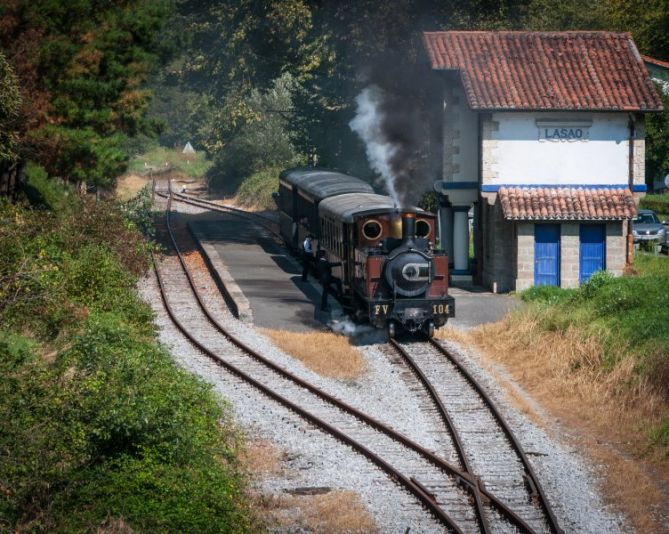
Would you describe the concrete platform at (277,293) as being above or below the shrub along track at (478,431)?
above

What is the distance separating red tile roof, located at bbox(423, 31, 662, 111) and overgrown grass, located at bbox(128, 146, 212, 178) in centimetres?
4884

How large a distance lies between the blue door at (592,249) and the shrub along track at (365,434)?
34.9 ft

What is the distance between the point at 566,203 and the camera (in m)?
29.5

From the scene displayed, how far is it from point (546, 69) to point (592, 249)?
5427 mm

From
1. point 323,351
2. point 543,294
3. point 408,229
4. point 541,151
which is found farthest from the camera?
point 541,151

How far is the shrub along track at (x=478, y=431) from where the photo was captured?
1313cm

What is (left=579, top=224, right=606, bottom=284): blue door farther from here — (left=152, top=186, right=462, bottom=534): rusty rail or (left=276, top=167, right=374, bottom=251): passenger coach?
(left=152, top=186, right=462, bottom=534): rusty rail

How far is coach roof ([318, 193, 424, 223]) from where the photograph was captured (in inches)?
899

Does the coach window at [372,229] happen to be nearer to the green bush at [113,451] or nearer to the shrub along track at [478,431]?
the shrub along track at [478,431]

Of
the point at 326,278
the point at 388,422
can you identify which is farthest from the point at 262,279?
the point at 388,422

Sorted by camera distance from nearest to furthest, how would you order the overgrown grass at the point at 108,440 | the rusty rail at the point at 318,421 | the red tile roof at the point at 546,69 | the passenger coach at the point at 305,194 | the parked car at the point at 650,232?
1. the overgrown grass at the point at 108,440
2. the rusty rail at the point at 318,421
3. the passenger coach at the point at 305,194
4. the red tile roof at the point at 546,69
5. the parked car at the point at 650,232

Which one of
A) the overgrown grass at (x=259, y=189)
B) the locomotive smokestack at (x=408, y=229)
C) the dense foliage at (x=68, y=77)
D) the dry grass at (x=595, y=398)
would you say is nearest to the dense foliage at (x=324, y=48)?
the dense foliage at (x=68, y=77)

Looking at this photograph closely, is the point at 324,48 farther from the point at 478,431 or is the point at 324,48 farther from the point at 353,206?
the point at 478,431

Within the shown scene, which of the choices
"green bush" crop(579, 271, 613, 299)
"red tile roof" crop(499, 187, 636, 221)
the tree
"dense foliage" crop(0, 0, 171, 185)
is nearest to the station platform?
"dense foliage" crop(0, 0, 171, 185)
